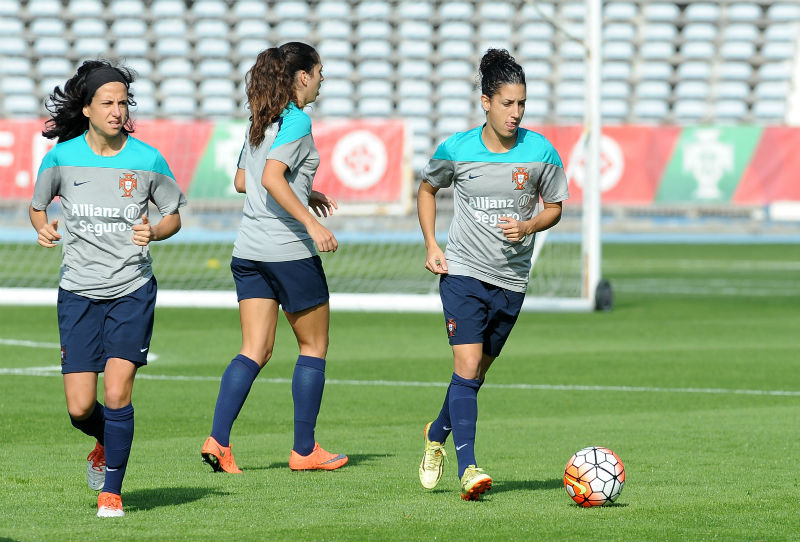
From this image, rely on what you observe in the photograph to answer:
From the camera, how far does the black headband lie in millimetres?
5203

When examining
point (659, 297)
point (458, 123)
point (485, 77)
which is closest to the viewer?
point (485, 77)

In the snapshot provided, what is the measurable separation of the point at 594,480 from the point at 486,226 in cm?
120

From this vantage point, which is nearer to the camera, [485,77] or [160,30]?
[485,77]

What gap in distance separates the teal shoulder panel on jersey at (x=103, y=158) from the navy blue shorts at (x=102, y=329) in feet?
1.57

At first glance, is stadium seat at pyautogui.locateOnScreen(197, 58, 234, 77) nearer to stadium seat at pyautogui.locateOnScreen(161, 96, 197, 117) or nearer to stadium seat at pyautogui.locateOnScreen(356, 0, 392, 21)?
stadium seat at pyautogui.locateOnScreen(161, 96, 197, 117)

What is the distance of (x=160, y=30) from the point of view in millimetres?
38812

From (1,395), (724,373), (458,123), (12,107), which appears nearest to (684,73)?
(458,123)

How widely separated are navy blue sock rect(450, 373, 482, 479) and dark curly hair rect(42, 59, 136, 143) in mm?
1733

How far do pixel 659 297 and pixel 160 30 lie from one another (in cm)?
2419

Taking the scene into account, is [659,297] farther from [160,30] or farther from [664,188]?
[160,30]

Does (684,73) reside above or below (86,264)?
above

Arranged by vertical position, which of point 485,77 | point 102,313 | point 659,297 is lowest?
point 659,297

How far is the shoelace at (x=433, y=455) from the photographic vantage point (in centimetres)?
578

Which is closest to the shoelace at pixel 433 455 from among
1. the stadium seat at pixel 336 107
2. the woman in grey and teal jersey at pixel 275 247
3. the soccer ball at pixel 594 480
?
the soccer ball at pixel 594 480
